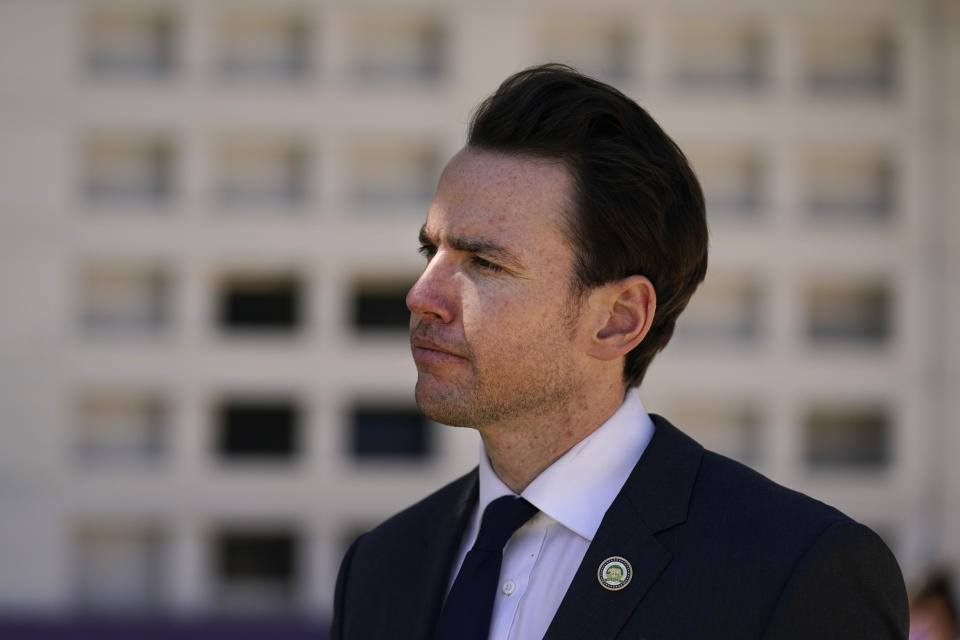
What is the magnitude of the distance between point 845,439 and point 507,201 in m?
14.9

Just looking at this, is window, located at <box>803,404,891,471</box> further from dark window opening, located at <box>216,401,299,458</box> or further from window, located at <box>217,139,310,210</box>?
window, located at <box>217,139,310,210</box>

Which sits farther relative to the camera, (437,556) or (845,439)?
(845,439)

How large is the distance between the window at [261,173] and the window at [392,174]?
77cm

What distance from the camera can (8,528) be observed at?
14.5m

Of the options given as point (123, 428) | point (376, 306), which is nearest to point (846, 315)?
point (376, 306)

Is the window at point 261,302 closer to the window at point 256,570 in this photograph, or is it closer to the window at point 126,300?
the window at point 126,300

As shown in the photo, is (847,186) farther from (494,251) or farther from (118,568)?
(494,251)

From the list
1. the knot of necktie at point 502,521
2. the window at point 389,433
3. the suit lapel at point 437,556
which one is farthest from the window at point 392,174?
the knot of necktie at point 502,521

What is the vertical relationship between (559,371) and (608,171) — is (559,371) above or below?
below

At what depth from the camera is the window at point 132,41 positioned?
15359mm

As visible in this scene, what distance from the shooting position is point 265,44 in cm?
1560

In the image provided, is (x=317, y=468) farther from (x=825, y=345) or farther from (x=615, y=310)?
(x=615, y=310)

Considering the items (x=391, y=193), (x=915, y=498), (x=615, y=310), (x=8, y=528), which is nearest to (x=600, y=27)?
(x=391, y=193)

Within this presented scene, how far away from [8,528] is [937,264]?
514 inches
